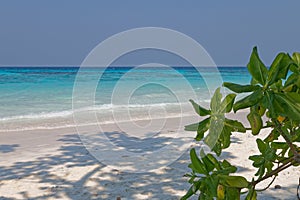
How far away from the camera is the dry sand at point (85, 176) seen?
11.7ft

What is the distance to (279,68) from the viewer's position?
0.79 meters

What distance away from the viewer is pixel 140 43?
210 centimetres

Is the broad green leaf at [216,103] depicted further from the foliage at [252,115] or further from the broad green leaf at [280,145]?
the broad green leaf at [280,145]

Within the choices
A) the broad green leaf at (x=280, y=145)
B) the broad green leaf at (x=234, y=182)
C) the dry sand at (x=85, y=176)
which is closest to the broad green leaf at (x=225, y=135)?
the broad green leaf at (x=234, y=182)

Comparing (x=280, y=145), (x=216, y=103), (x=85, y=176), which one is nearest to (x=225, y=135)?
(x=216, y=103)

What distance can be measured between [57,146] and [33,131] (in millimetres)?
1938

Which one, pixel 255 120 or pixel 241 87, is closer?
pixel 241 87

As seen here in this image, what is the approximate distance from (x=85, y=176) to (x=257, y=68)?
365cm

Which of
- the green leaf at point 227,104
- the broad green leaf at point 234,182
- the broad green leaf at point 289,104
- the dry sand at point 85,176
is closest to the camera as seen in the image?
the broad green leaf at point 289,104

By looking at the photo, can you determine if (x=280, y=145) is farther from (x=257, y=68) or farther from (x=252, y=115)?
(x=257, y=68)

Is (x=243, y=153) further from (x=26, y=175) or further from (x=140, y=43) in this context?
(x=140, y=43)

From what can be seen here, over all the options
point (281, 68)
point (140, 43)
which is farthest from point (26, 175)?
point (281, 68)

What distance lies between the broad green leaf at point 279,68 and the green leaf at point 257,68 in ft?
0.05

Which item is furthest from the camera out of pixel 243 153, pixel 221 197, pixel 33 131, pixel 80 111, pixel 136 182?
pixel 80 111
